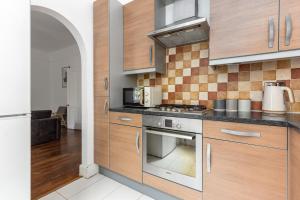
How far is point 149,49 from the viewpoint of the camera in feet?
6.11

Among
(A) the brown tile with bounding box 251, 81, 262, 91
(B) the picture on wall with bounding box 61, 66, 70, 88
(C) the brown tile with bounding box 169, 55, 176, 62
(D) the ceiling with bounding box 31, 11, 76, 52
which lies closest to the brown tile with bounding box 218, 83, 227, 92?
(A) the brown tile with bounding box 251, 81, 262, 91

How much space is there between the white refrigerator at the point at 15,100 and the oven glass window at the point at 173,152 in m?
1.01

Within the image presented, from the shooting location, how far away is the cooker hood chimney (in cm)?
145

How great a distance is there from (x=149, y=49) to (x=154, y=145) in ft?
3.64

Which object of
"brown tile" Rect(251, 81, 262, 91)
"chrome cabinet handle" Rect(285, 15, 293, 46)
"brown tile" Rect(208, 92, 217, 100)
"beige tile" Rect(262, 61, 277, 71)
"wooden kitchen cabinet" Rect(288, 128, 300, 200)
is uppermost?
"chrome cabinet handle" Rect(285, 15, 293, 46)

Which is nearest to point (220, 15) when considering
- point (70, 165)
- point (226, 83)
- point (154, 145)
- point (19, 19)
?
point (226, 83)

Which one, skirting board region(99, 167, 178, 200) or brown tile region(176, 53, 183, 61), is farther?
brown tile region(176, 53, 183, 61)

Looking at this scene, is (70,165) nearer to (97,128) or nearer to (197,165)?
(97,128)

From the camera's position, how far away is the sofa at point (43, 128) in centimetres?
325

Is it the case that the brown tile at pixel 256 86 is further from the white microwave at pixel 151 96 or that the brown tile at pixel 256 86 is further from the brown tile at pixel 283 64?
the white microwave at pixel 151 96

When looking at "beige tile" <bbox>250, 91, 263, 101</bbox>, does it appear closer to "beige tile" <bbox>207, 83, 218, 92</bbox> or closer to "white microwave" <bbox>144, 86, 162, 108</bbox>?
"beige tile" <bbox>207, 83, 218, 92</bbox>

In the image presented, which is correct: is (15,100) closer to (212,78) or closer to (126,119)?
(126,119)

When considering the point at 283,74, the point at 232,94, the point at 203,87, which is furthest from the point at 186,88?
the point at 283,74

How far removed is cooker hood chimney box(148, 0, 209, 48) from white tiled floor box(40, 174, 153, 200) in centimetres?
173
